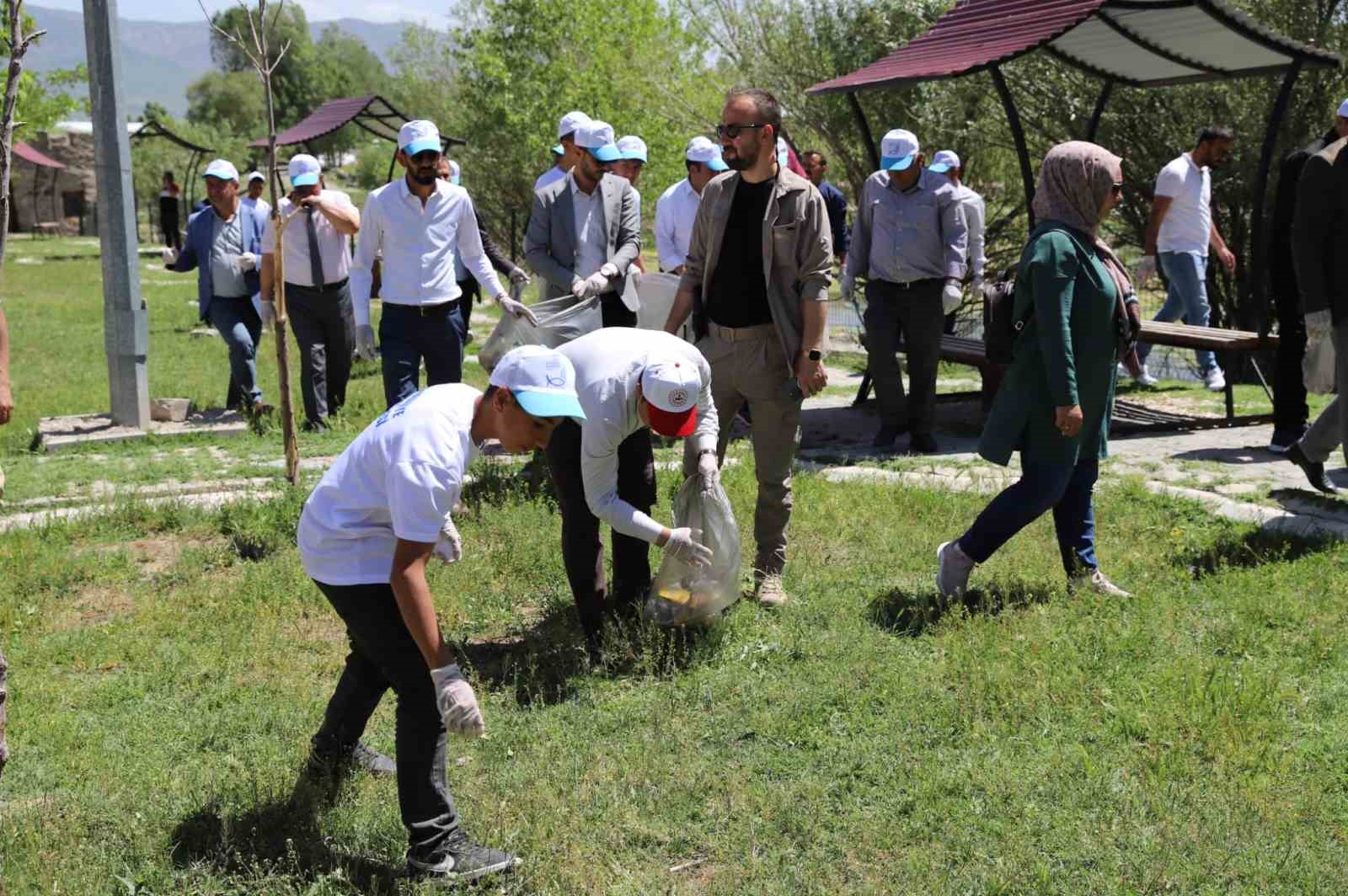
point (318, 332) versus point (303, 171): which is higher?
point (303, 171)

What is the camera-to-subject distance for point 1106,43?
9.84 metres

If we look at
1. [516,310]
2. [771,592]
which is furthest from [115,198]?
[771,592]

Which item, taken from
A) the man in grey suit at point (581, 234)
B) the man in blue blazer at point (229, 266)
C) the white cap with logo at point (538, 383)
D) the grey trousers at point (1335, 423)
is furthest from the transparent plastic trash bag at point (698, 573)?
the man in blue blazer at point (229, 266)

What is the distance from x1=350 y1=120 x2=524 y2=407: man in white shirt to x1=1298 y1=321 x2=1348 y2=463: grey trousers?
4111 millimetres

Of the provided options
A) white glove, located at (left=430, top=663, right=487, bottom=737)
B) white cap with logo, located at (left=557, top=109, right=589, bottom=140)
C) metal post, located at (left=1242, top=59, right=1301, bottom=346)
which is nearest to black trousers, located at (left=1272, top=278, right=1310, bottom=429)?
metal post, located at (left=1242, top=59, right=1301, bottom=346)

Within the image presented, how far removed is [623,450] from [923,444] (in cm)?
403

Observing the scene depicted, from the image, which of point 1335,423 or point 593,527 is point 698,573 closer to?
point 593,527

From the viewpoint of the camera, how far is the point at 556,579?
19.5 ft

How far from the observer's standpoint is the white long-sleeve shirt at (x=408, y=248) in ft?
23.5

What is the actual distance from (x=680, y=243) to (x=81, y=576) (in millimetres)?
4299

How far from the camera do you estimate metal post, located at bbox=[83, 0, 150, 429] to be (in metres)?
9.19

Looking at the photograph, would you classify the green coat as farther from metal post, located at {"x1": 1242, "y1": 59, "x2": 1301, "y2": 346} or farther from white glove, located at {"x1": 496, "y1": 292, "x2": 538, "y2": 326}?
metal post, located at {"x1": 1242, "y1": 59, "x2": 1301, "y2": 346}

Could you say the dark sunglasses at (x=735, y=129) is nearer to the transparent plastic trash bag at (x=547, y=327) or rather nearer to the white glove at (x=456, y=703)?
the transparent plastic trash bag at (x=547, y=327)

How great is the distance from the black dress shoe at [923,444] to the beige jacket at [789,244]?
11.0 feet
